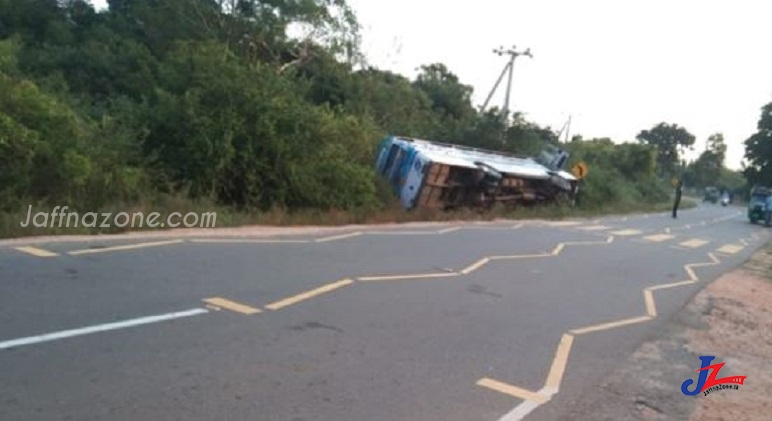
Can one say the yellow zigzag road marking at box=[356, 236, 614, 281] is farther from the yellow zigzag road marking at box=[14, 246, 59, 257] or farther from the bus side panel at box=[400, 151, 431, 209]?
the bus side panel at box=[400, 151, 431, 209]

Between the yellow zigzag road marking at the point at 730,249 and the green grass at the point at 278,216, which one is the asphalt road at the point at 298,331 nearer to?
the green grass at the point at 278,216

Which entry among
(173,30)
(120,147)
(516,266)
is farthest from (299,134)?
(173,30)

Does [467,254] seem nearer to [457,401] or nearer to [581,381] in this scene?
[581,381]

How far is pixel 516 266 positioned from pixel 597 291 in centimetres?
205

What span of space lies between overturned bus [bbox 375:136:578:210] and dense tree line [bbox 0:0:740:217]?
111 cm

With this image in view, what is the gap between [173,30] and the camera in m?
41.8

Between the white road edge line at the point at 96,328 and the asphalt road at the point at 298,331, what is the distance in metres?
0.02

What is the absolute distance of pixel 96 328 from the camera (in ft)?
21.0

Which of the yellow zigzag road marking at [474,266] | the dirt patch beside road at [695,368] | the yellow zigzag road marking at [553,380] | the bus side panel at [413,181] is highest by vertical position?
the bus side panel at [413,181]

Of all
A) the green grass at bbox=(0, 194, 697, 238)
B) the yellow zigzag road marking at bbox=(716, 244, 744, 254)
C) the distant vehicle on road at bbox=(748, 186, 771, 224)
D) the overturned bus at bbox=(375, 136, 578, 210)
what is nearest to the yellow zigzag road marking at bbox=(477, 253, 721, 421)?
the green grass at bbox=(0, 194, 697, 238)

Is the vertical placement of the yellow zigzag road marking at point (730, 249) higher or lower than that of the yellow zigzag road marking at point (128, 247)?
higher

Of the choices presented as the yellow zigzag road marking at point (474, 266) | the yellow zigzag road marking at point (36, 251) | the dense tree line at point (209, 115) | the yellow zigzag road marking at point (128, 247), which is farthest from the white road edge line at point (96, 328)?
the dense tree line at point (209, 115)

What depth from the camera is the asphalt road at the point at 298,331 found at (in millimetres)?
5172

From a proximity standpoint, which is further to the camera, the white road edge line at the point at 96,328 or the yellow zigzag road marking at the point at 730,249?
the yellow zigzag road marking at the point at 730,249
